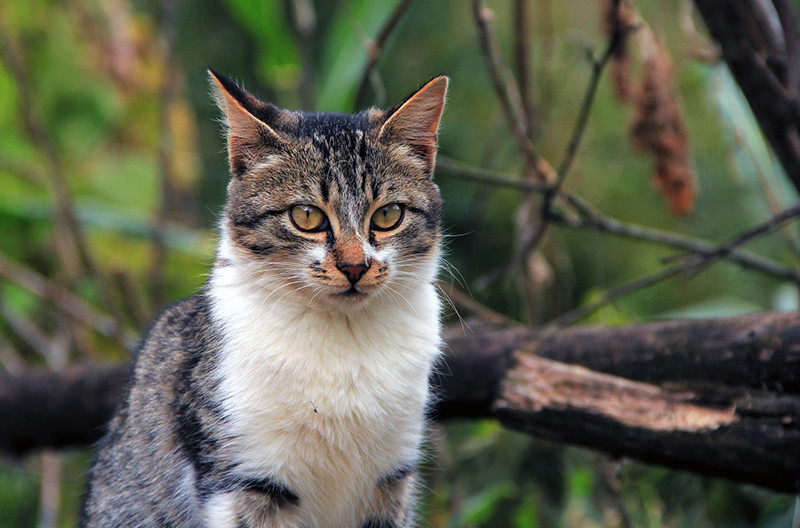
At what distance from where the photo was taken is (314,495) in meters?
1.96

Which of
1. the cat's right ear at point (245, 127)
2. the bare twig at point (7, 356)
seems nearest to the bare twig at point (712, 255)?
the cat's right ear at point (245, 127)

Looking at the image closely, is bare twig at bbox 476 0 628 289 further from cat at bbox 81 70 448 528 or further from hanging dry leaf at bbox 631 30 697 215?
cat at bbox 81 70 448 528

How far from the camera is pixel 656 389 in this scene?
2246 mm

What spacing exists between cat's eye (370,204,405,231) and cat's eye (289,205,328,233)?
0.45ft

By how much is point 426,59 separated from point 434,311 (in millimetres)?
4704

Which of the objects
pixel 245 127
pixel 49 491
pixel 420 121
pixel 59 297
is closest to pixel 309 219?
pixel 245 127

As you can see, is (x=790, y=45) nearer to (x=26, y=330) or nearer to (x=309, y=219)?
(x=309, y=219)

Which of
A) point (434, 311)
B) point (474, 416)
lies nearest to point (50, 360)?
point (474, 416)

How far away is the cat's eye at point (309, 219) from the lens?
6.60ft

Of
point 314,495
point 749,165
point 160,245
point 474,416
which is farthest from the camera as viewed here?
point 160,245

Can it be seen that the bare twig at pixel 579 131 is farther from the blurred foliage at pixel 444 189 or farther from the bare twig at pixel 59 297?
the bare twig at pixel 59 297

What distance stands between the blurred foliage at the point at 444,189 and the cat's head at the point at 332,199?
0.20m

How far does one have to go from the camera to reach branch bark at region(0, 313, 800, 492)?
1979mm

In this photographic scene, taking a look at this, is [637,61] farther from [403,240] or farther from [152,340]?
[152,340]
